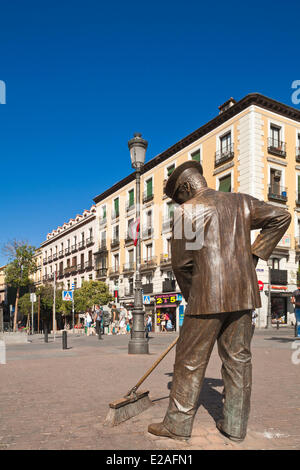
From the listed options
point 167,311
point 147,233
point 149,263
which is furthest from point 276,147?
point 167,311

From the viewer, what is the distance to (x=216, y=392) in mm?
5473

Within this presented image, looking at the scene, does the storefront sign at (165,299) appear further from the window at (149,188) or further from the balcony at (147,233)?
the window at (149,188)

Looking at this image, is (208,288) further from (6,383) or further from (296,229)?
(296,229)

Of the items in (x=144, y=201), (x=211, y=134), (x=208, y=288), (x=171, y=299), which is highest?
(x=211, y=134)

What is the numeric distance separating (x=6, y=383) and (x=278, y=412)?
4.28 m

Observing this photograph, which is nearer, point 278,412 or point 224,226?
point 224,226

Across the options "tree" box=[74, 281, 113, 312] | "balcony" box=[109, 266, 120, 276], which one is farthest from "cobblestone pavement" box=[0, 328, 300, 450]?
"balcony" box=[109, 266, 120, 276]

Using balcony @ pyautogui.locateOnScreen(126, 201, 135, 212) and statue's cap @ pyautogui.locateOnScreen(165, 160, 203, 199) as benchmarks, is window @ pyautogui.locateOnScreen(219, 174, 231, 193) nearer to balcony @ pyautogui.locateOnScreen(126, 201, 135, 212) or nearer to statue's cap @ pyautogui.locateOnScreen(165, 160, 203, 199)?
balcony @ pyautogui.locateOnScreen(126, 201, 135, 212)

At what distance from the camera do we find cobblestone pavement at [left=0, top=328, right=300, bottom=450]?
3396 millimetres

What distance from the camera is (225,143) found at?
2939 cm

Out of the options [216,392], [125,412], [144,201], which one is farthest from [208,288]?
[144,201]

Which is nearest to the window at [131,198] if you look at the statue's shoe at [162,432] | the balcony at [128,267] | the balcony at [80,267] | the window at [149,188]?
the window at [149,188]

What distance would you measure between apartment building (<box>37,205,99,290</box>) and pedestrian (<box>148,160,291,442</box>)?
41.4m
